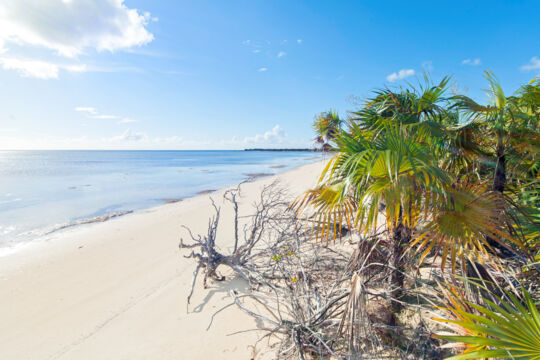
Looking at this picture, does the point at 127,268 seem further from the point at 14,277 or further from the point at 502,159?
the point at 502,159

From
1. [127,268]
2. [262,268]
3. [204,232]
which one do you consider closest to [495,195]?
[262,268]

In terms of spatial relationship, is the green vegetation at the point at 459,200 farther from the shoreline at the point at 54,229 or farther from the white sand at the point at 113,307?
the shoreline at the point at 54,229

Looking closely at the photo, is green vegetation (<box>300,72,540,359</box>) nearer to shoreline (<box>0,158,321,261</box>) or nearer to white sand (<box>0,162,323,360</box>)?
white sand (<box>0,162,323,360</box>)

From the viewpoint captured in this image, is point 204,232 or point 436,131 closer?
point 436,131

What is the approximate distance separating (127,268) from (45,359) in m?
2.67

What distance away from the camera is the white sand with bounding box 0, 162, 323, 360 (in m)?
3.38

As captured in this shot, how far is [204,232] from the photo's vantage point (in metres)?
8.72

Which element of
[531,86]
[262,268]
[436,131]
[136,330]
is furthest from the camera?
[262,268]

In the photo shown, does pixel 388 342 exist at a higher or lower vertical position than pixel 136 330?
higher

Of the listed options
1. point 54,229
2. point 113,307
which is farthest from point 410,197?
point 54,229

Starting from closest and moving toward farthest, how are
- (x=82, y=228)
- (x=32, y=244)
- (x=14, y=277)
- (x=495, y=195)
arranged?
1. (x=495, y=195)
2. (x=14, y=277)
3. (x=32, y=244)
4. (x=82, y=228)

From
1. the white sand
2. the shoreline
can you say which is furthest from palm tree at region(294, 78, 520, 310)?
the shoreline

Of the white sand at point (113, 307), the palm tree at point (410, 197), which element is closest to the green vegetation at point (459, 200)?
the palm tree at point (410, 197)

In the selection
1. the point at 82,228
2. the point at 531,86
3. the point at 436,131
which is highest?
the point at 531,86
